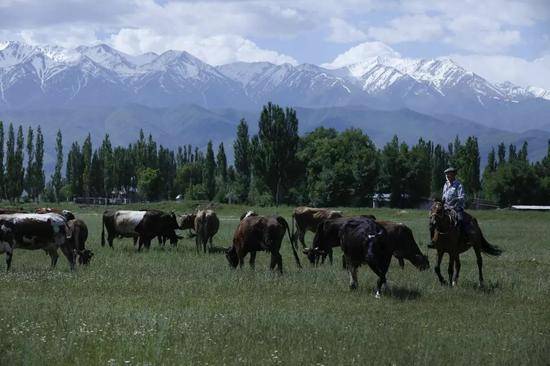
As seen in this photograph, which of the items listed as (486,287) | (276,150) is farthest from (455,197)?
(276,150)

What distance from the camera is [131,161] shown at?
470ft

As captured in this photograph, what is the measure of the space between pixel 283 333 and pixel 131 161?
133381 mm

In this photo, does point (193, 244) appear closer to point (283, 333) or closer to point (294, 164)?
point (283, 333)

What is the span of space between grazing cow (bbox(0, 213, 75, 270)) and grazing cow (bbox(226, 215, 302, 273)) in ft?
16.1

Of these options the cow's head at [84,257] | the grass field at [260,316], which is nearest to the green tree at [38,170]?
the grass field at [260,316]

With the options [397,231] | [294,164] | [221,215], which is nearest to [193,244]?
[397,231]

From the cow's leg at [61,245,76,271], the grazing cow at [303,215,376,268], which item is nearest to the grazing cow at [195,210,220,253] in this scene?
the cow's leg at [61,245,76,271]

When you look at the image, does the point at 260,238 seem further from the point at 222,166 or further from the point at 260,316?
the point at 222,166

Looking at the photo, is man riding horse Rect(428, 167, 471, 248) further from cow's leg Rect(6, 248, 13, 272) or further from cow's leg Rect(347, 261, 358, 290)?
cow's leg Rect(6, 248, 13, 272)

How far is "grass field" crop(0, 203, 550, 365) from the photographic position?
11523 mm

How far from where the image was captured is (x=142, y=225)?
106 ft

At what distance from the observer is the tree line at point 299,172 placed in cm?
10094

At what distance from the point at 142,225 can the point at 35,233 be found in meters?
10.2

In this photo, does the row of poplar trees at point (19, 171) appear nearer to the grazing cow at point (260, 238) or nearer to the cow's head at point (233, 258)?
the cow's head at point (233, 258)
